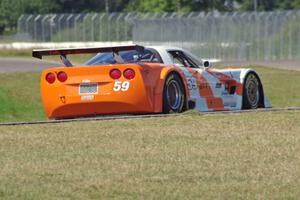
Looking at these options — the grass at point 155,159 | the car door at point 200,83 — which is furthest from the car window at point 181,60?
the grass at point 155,159

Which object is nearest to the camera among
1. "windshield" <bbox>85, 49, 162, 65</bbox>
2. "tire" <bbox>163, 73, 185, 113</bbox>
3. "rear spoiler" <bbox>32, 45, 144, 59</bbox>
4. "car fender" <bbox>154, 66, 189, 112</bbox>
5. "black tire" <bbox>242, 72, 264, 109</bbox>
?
"rear spoiler" <bbox>32, 45, 144, 59</bbox>

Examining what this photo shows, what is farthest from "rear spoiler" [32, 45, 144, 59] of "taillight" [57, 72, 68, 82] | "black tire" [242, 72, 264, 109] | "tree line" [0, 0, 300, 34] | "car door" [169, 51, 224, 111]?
"tree line" [0, 0, 300, 34]

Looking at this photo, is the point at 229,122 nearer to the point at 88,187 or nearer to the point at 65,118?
the point at 65,118

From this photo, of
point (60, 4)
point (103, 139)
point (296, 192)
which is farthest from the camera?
point (60, 4)

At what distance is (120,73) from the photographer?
51.9ft

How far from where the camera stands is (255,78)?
1889 cm

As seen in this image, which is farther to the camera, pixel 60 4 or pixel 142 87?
pixel 60 4

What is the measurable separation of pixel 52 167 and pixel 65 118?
21.2ft

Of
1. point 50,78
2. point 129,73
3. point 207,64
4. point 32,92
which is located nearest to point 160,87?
point 129,73

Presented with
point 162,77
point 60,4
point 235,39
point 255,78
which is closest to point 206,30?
point 235,39

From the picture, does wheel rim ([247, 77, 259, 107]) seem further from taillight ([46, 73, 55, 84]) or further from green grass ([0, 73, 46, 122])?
green grass ([0, 73, 46, 122])

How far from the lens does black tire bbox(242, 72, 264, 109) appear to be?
731 inches

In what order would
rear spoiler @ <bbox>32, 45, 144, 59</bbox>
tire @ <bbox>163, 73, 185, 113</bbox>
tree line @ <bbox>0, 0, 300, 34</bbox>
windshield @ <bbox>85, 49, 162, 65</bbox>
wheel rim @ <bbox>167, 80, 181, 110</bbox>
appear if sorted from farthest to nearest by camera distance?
tree line @ <bbox>0, 0, 300, 34</bbox> → windshield @ <bbox>85, 49, 162, 65</bbox> → wheel rim @ <bbox>167, 80, 181, 110</bbox> → tire @ <bbox>163, 73, 185, 113</bbox> → rear spoiler @ <bbox>32, 45, 144, 59</bbox>

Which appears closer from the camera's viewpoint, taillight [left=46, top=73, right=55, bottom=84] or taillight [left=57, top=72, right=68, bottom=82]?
taillight [left=57, top=72, right=68, bottom=82]
